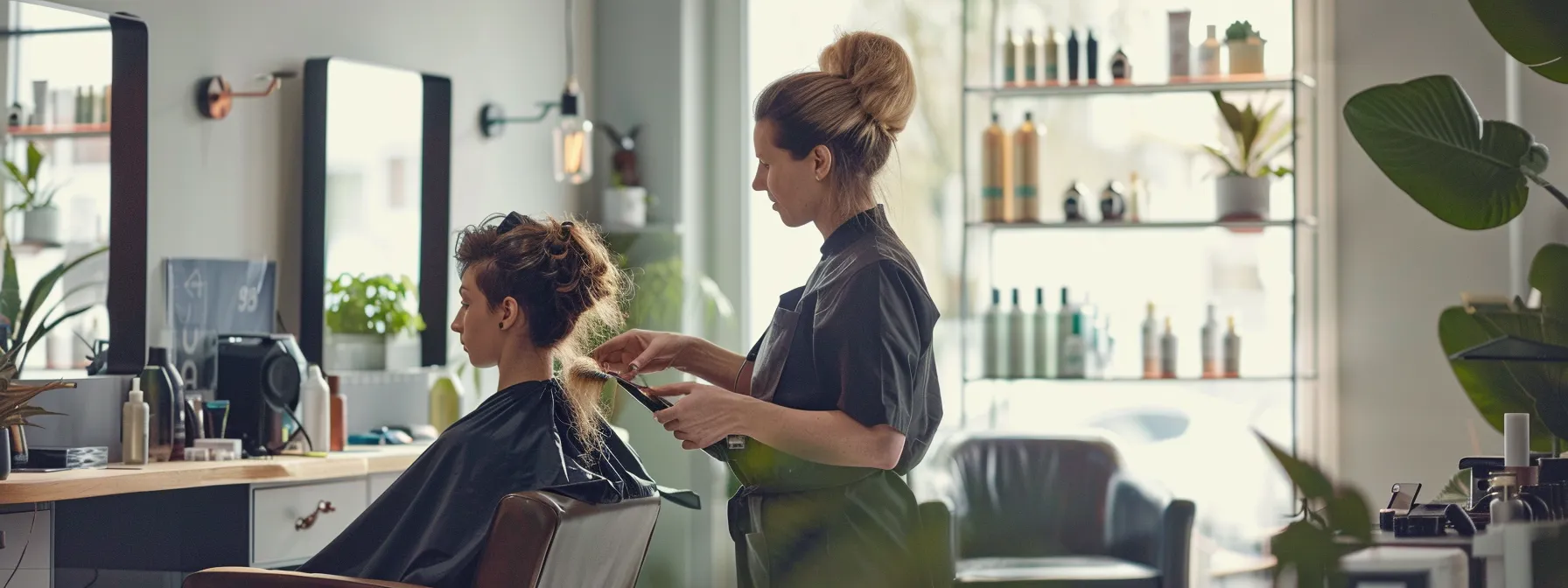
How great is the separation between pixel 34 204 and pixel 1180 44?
3.01 meters

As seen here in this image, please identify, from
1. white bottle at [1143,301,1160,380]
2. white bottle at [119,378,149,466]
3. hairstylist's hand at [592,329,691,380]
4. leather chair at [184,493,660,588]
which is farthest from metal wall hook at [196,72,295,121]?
white bottle at [1143,301,1160,380]

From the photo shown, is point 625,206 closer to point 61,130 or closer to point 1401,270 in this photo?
point 61,130

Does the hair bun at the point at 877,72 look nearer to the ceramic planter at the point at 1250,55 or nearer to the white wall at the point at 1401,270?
the ceramic planter at the point at 1250,55

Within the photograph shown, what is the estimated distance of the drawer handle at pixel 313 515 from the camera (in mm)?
2832

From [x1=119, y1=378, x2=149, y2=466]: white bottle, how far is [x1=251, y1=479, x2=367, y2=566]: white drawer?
0.78 feet

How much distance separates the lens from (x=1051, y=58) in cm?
414

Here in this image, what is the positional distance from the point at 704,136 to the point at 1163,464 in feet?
6.07

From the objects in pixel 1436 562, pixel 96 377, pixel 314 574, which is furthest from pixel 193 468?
pixel 1436 562

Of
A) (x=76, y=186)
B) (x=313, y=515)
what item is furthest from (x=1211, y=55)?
(x=76, y=186)

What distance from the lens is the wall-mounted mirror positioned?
135 inches

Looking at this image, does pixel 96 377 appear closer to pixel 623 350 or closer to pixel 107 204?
pixel 107 204

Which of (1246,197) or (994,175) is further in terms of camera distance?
(994,175)

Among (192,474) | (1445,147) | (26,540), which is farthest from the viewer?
(192,474)

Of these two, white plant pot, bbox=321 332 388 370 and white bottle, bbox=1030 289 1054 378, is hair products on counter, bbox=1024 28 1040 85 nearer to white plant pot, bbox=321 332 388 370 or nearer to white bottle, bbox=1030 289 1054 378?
white bottle, bbox=1030 289 1054 378
